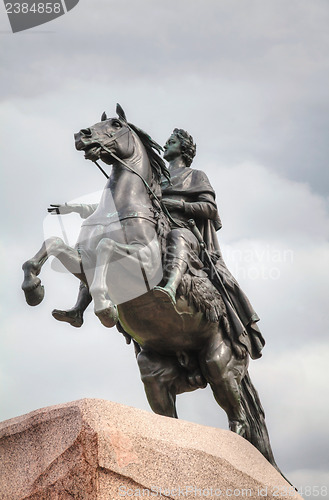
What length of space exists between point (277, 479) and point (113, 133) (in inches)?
161

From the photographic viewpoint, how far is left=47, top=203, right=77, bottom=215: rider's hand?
315 inches

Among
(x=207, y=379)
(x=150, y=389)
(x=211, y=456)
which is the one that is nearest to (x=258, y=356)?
(x=207, y=379)

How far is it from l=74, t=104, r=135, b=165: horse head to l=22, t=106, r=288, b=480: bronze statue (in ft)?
0.04

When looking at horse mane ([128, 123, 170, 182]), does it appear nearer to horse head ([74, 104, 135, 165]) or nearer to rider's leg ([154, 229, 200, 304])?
horse head ([74, 104, 135, 165])

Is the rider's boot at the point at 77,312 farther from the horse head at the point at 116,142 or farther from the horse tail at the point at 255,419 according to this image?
the horse tail at the point at 255,419

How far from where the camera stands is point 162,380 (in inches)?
325

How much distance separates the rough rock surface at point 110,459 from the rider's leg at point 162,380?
2.14 m

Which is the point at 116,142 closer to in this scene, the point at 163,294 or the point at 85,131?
the point at 85,131

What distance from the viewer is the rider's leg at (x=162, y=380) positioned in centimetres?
827

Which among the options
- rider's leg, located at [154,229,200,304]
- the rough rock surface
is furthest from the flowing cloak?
the rough rock surface

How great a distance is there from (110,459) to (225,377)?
9.85ft

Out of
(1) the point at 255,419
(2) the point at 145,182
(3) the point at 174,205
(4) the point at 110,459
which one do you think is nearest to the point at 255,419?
(1) the point at 255,419

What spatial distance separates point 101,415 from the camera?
5422 mm

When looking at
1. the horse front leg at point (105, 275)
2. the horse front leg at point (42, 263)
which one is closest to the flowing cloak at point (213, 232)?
the horse front leg at point (105, 275)
